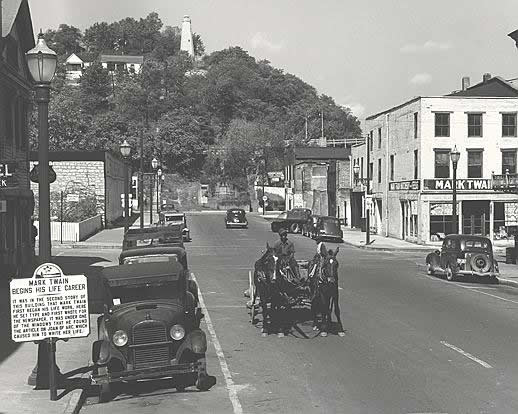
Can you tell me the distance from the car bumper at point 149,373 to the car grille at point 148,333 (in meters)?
0.40

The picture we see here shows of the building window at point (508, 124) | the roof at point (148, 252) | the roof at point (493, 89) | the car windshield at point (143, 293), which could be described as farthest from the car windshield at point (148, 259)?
the roof at point (493, 89)

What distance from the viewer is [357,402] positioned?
10766 mm

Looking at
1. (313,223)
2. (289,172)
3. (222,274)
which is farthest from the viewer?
(289,172)

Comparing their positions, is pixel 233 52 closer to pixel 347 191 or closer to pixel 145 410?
pixel 347 191

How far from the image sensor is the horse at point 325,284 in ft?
51.4

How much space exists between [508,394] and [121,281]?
5.92 metres

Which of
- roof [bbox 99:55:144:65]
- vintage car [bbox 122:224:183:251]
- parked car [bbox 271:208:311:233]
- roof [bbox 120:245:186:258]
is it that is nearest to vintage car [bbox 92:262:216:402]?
roof [bbox 120:245:186:258]

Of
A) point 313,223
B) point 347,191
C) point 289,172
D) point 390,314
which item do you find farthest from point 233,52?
point 390,314

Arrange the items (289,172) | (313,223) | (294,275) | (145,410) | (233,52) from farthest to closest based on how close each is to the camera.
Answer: (233,52) → (289,172) → (313,223) → (294,275) → (145,410)

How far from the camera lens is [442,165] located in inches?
2057

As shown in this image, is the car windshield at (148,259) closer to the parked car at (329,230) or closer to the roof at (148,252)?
the roof at (148,252)

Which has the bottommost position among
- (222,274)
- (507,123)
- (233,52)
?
(222,274)

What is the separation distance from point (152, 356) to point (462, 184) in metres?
43.0

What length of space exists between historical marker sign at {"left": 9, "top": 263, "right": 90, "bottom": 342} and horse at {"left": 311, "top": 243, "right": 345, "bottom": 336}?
231 inches
